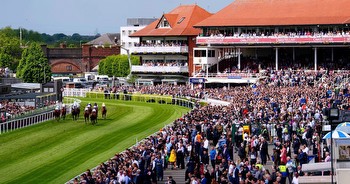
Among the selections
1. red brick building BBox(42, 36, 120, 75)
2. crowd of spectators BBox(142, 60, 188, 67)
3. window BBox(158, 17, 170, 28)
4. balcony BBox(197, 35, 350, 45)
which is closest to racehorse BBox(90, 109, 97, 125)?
balcony BBox(197, 35, 350, 45)

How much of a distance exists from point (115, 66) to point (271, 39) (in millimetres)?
48799

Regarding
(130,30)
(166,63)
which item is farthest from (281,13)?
(130,30)

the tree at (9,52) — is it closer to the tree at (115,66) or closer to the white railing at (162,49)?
the tree at (115,66)

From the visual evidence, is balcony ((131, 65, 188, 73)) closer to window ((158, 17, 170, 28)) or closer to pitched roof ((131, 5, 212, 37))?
pitched roof ((131, 5, 212, 37))

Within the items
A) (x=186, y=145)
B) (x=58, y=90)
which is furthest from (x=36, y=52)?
(x=186, y=145)

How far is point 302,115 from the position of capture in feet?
122

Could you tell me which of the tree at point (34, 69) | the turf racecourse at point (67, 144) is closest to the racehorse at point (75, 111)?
the turf racecourse at point (67, 144)

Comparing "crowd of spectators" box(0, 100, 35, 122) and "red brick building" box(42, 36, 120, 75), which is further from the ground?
"red brick building" box(42, 36, 120, 75)

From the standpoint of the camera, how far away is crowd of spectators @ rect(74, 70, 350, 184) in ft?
82.8

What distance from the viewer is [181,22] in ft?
271

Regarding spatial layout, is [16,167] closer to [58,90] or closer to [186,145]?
[186,145]

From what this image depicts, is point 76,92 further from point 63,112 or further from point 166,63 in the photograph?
point 63,112

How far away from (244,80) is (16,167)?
34456 millimetres

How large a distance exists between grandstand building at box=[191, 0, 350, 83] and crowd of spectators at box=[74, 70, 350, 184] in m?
15.0
